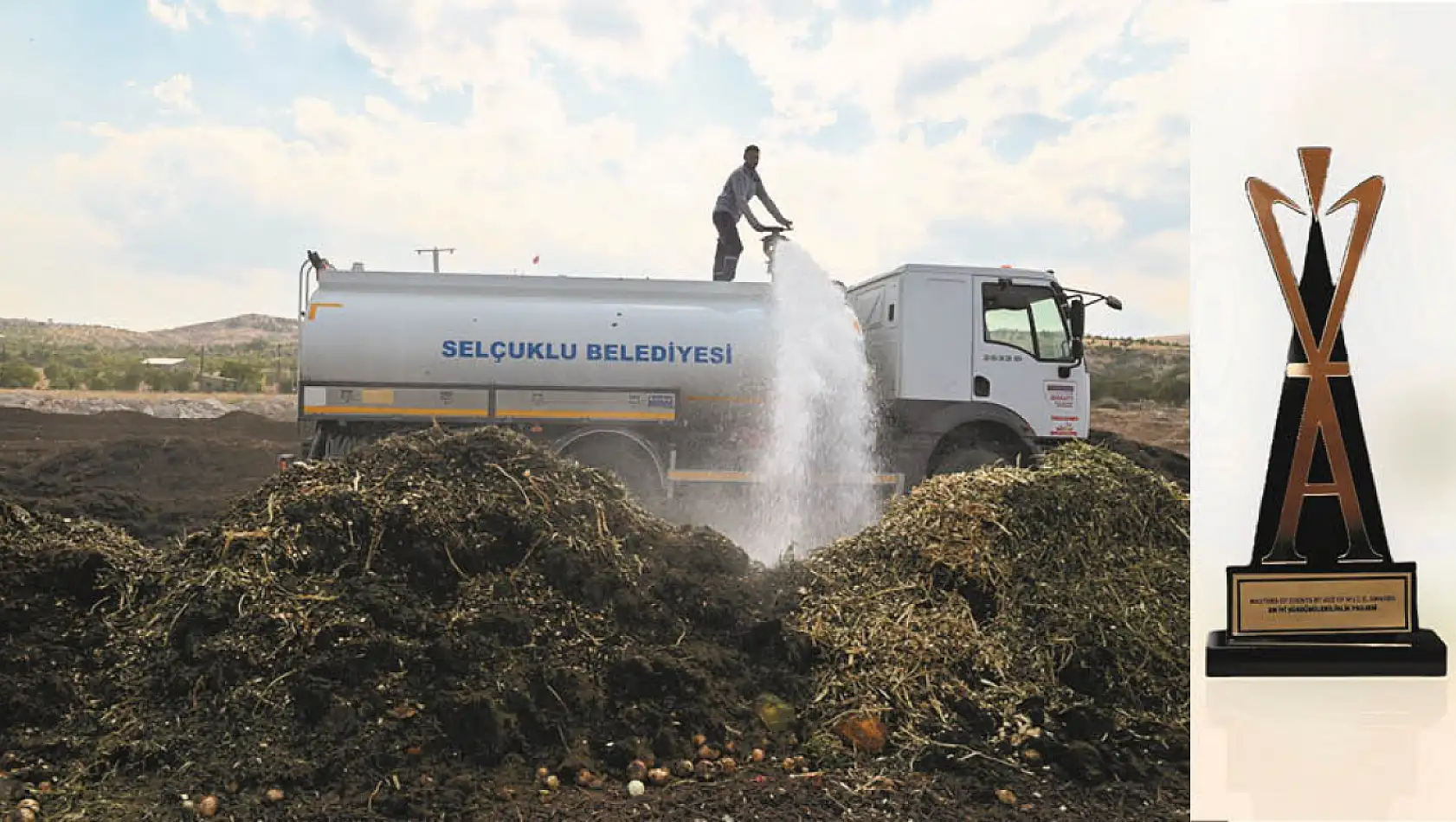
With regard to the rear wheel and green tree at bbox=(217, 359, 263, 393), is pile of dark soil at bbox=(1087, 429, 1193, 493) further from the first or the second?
green tree at bbox=(217, 359, 263, 393)

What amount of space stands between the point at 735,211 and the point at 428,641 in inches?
256

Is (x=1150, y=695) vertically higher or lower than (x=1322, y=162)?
lower

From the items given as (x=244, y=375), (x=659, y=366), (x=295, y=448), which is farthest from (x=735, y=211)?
(x=244, y=375)

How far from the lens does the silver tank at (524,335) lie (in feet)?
30.5

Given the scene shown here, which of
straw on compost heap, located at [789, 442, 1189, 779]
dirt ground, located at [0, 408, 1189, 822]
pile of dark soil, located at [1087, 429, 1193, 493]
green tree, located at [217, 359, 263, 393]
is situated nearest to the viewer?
dirt ground, located at [0, 408, 1189, 822]

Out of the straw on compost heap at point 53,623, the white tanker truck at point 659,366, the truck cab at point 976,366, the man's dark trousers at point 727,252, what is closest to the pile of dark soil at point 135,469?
the white tanker truck at point 659,366

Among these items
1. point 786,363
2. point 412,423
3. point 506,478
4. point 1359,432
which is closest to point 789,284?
point 786,363

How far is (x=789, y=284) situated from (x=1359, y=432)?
570 centimetres

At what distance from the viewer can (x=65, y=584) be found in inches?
200

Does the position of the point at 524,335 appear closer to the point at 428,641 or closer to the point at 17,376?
the point at 428,641

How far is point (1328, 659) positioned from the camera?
4887 millimetres

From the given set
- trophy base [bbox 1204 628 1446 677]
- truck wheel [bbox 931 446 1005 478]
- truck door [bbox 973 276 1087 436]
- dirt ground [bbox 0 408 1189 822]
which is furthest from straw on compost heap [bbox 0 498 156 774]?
truck door [bbox 973 276 1087 436]

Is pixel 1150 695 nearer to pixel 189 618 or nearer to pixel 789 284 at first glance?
pixel 189 618

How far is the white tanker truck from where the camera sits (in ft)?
30.6
